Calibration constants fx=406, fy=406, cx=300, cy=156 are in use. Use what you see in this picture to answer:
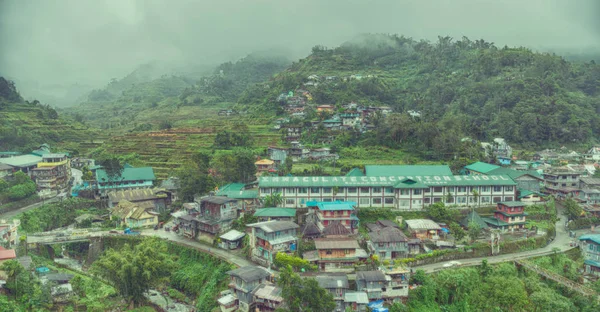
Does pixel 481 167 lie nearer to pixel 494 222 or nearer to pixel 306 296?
pixel 494 222

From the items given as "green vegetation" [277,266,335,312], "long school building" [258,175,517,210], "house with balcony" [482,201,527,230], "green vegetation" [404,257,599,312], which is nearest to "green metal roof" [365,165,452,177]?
"long school building" [258,175,517,210]

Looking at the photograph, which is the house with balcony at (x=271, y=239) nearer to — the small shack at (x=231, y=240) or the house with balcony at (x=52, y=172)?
the small shack at (x=231, y=240)

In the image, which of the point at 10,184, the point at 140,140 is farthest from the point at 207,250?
the point at 140,140

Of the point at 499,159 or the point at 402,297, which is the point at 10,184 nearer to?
the point at 402,297

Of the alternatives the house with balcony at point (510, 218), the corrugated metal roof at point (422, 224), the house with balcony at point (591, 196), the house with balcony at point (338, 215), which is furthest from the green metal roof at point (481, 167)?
the house with balcony at point (338, 215)

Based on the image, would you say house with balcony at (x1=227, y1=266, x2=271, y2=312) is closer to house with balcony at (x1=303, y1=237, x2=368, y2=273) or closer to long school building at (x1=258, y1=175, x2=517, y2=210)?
house with balcony at (x1=303, y1=237, x2=368, y2=273)

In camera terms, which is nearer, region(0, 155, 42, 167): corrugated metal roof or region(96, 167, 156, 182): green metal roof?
region(96, 167, 156, 182): green metal roof
